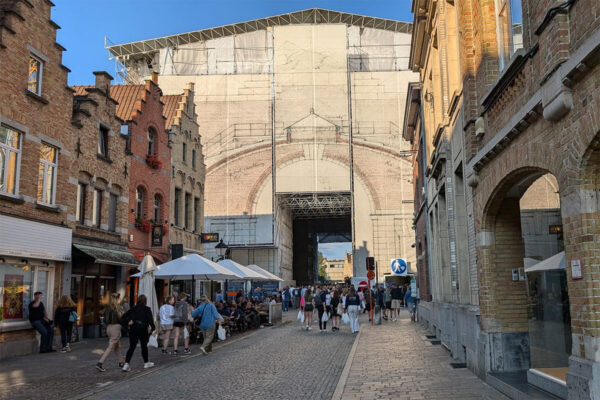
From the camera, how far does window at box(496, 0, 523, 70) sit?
8.99 metres

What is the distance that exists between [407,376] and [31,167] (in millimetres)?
11739

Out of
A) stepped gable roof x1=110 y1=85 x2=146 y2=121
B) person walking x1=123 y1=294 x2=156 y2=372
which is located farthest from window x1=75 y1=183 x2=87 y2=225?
person walking x1=123 y1=294 x2=156 y2=372

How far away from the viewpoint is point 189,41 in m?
47.0

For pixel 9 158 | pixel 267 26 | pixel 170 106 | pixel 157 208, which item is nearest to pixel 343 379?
pixel 9 158

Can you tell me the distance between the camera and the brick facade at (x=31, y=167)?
50.4 feet

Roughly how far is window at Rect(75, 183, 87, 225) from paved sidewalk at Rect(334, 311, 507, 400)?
10.4 m

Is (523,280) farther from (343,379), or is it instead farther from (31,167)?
(31,167)

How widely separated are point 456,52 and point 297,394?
893cm

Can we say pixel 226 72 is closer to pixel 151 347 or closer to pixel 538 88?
pixel 151 347

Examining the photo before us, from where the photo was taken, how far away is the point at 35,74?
55.9ft

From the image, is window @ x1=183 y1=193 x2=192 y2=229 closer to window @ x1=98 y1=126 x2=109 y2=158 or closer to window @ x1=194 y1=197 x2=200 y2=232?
window @ x1=194 y1=197 x2=200 y2=232

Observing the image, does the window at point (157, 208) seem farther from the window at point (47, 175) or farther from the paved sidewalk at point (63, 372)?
the paved sidewalk at point (63, 372)

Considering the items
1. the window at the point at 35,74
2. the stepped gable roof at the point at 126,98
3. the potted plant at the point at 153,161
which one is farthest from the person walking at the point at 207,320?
A: the stepped gable roof at the point at 126,98

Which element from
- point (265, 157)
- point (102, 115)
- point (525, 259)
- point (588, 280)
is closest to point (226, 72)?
point (265, 157)
